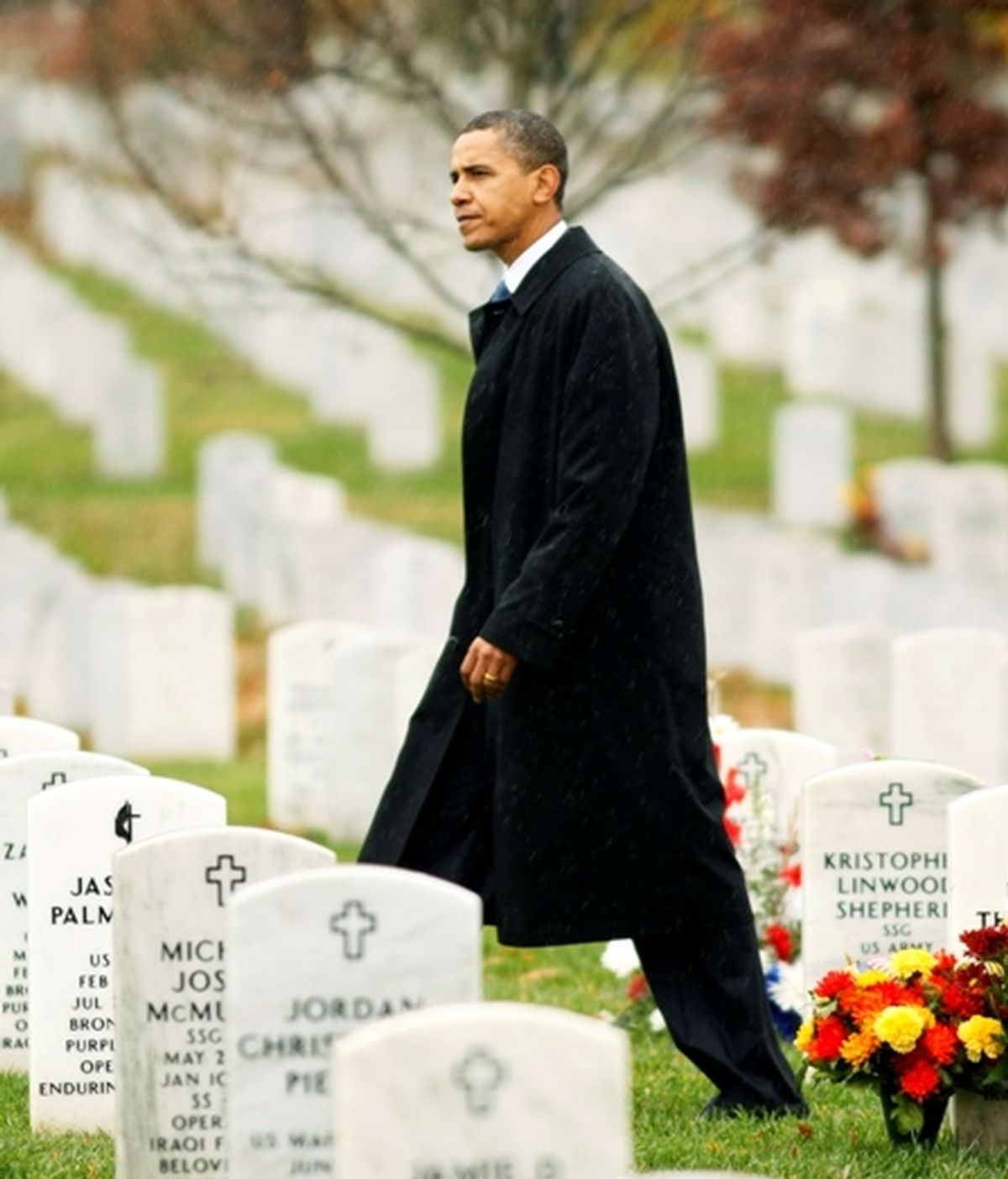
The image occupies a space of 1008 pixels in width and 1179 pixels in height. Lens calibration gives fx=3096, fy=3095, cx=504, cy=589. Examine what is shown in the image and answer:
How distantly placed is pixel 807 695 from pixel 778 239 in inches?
129

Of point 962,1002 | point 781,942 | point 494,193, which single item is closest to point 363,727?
point 781,942

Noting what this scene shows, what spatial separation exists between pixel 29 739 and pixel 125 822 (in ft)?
5.39

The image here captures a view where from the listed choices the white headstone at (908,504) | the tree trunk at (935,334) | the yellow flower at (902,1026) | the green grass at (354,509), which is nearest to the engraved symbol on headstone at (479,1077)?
the green grass at (354,509)

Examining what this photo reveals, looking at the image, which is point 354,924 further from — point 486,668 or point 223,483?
point 223,483

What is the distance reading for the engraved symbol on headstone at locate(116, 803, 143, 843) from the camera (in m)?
7.01

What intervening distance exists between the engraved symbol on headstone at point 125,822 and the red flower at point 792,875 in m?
2.47

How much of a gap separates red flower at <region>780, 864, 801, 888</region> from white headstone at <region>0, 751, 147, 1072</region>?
212cm

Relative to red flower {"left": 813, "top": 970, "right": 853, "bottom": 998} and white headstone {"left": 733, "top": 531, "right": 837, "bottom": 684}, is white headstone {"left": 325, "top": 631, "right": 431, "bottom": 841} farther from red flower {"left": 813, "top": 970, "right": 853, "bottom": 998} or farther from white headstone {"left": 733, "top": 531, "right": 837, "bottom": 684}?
red flower {"left": 813, "top": 970, "right": 853, "bottom": 998}

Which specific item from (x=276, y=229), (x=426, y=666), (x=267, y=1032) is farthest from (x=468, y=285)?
(x=267, y=1032)

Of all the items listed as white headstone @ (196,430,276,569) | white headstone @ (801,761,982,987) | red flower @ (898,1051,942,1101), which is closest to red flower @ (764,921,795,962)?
white headstone @ (801,761,982,987)

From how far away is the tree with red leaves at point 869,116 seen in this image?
1641 cm

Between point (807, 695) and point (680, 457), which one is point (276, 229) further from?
point (680, 457)

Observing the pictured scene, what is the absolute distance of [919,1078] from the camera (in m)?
6.61

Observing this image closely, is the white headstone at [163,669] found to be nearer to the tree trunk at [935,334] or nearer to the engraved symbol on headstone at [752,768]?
the engraved symbol on headstone at [752,768]
